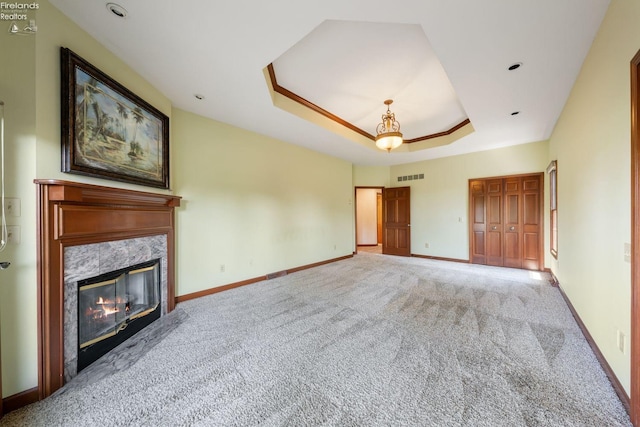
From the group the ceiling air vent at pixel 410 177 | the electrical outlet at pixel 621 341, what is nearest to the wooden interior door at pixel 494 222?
the ceiling air vent at pixel 410 177

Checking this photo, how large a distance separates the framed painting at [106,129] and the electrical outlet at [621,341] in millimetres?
4235

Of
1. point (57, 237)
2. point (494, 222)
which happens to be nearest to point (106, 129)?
point (57, 237)

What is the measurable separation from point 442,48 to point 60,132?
330 centimetres

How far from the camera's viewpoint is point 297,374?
184 cm

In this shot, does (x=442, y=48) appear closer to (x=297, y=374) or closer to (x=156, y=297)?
(x=297, y=374)

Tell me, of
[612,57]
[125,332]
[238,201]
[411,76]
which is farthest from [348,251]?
[612,57]

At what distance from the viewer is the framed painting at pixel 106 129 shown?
1.87 meters

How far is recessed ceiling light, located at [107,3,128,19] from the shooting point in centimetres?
176

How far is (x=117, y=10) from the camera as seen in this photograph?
180 cm

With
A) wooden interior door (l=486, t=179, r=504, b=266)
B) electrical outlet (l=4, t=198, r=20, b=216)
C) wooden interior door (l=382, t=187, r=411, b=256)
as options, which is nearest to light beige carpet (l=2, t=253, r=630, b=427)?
electrical outlet (l=4, t=198, r=20, b=216)

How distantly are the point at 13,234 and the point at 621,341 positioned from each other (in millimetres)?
4226

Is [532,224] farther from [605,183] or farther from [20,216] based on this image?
[20,216]

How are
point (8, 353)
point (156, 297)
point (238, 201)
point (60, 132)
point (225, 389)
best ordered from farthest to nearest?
point (238, 201)
point (156, 297)
point (60, 132)
point (225, 389)
point (8, 353)

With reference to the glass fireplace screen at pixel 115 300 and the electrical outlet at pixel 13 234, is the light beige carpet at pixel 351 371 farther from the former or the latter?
the electrical outlet at pixel 13 234
